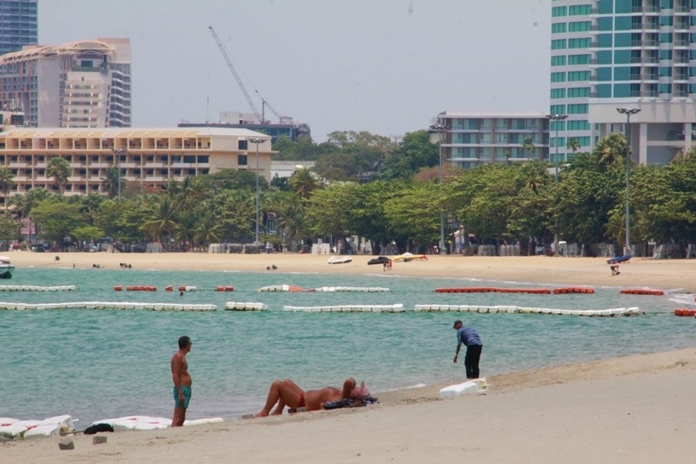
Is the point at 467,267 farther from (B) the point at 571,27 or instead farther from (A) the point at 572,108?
(B) the point at 571,27

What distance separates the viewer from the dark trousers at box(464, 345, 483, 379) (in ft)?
86.1

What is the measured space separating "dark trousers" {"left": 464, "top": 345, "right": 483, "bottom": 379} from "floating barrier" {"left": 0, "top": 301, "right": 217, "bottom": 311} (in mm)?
29034

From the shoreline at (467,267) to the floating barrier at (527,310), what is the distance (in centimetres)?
1355

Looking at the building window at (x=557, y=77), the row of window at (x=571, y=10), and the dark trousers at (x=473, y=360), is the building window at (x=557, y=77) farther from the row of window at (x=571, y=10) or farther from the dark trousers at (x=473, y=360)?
the dark trousers at (x=473, y=360)

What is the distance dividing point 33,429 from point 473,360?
10.4m

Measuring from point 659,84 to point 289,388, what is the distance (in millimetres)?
122801

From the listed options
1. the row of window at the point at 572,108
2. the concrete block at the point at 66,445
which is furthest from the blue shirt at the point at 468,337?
the row of window at the point at 572,108

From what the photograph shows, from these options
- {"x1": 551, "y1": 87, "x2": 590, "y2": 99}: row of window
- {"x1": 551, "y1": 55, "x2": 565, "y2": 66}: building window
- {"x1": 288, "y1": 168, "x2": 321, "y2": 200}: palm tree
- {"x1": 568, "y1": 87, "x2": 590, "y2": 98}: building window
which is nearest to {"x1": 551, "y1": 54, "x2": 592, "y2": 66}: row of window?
{"x1": 551, "y1": 55, "x2": 565, "y2": 66}: building window

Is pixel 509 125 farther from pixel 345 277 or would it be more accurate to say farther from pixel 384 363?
pixel 384 363

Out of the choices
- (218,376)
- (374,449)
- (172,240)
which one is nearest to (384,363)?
(218,376)

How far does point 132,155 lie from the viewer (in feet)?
606

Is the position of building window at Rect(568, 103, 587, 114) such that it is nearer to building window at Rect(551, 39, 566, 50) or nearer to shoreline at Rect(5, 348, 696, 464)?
building window at Rect(551, 39, 566, 50)

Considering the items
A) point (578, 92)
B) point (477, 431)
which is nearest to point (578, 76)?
point (578, 92)

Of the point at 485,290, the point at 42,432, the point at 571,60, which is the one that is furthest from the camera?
the point at 571,60
